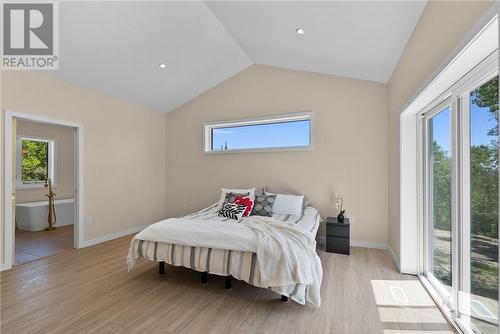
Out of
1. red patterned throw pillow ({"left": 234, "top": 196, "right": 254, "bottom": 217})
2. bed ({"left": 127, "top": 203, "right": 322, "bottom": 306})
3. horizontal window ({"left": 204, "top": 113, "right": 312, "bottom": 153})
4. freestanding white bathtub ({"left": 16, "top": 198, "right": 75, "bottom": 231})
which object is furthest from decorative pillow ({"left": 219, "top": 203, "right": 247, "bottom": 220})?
freestanding white bathtub ({"left": 16, "top": 198, "right": 75, "bottom": 231})

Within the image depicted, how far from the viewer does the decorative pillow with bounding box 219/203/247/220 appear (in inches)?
132

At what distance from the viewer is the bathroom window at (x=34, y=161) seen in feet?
17.5

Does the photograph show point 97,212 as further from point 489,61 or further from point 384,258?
point 489,61

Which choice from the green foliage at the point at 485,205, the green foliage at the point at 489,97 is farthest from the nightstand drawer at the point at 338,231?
the green foliage at the point at 489,97

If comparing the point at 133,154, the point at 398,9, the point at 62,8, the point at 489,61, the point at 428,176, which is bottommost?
the point at 428,176

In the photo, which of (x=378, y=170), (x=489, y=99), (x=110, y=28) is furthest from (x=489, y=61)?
(x=110, y=28)

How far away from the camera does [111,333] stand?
1.80m

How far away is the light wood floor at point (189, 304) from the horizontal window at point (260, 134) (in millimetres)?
2246

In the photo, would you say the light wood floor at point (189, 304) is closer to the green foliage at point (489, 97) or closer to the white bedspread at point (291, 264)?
the white bedspread at point (291, 264)

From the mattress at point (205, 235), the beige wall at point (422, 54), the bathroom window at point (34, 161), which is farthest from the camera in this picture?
the bathroom window at point (34, 161)

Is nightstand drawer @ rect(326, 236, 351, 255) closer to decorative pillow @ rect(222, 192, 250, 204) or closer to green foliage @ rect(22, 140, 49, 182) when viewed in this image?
decorative pillow @ rect(222, 192, 250, 204)

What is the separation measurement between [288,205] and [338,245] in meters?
Answer: 0.93

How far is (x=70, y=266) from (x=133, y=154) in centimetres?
227

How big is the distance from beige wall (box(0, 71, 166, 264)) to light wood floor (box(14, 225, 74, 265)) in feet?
1.70
